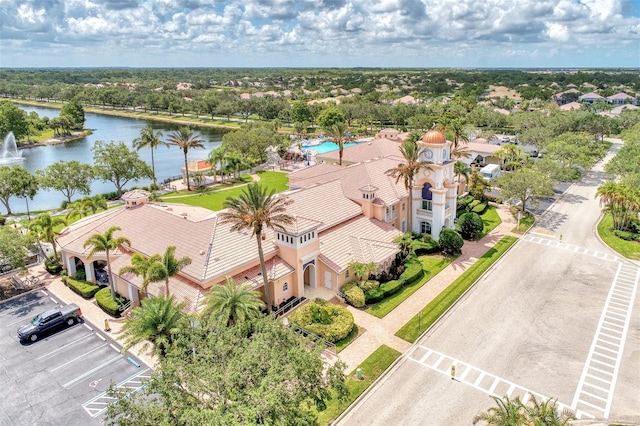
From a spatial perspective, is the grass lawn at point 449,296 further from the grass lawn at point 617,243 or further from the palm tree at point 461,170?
the palm tree at point 461,170

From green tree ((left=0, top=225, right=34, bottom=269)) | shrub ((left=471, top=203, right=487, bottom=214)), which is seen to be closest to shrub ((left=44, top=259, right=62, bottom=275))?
green tree ((left=0, top=225, right=34, bottom=269))

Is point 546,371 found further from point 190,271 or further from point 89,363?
point 89,363

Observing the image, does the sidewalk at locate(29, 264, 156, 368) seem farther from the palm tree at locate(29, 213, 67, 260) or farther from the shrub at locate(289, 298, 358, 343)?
the shrub at locate(289, 298, 358, 343)

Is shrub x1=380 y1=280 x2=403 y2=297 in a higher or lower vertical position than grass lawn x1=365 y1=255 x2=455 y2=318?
higher

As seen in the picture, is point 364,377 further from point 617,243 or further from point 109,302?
point 617,243

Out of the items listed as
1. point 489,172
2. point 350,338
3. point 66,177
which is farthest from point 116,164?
point 489,172
